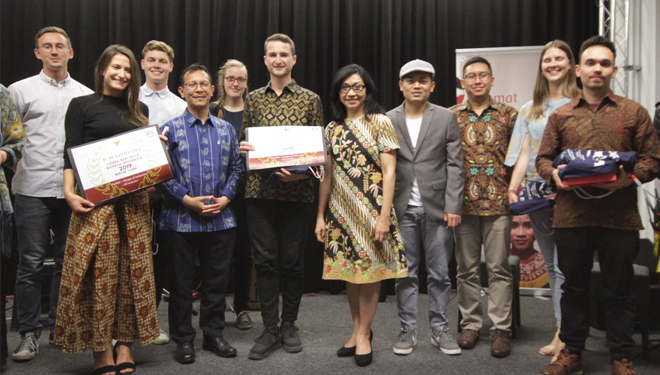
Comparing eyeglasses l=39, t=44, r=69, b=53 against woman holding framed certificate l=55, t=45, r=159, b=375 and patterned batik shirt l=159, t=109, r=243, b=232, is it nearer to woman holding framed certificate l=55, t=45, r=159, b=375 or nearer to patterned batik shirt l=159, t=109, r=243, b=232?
woman holding framed certificate l=55, t=45, r=159, b=375

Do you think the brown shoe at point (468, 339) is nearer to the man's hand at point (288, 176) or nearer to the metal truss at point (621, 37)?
the man's hand at point (288, 176)

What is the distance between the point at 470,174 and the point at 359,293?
90 centimetres

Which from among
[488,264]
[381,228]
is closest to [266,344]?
[381,228]

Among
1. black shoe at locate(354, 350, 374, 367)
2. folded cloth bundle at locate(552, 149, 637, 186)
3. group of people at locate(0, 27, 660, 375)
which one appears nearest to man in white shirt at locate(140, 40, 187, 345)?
group of people at locate(0, 27, 660, 375)

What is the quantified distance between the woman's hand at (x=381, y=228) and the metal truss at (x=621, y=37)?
2.61m

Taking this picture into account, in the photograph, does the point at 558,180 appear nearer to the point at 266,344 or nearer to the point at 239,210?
the point at 266,344

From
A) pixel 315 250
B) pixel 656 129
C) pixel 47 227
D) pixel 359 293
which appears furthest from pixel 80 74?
pixel 656 129

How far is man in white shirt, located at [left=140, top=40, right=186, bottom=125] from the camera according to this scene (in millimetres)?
3799

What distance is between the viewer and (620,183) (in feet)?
8.45

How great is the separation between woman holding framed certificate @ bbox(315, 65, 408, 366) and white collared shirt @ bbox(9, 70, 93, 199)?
1539mm

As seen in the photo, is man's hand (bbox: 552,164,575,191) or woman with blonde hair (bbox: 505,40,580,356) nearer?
man's hand (bbox: 552,164,575,191)

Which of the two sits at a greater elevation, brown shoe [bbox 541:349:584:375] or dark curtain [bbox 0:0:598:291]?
dark curtain [bbox 0:0:598:291]

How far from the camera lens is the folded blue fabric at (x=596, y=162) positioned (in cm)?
254

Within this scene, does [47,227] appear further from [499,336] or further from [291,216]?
[499,336]
